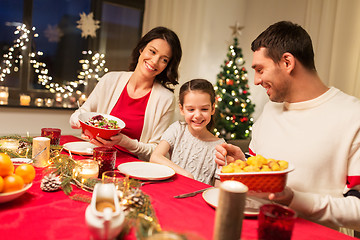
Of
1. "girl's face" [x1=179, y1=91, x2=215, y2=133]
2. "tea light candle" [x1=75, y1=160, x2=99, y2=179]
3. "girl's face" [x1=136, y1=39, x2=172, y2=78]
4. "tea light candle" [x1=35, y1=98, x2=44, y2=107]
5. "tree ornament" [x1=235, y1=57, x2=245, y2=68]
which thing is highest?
"tree ornament" [x1=235, y1=57, x2=245, y2=68]

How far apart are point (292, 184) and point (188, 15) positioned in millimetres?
3807

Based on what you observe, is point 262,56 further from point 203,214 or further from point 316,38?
point 316,38

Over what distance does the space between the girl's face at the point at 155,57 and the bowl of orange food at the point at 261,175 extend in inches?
59.1

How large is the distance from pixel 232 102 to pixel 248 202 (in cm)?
370

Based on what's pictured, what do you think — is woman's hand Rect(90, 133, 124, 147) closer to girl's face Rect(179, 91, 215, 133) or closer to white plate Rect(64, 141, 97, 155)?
white plate Rect(64, 141, 97, 155)

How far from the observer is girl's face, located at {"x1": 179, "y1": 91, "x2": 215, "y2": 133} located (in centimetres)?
201

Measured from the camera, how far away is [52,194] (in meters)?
1.15

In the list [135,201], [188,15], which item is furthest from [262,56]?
[188,15]

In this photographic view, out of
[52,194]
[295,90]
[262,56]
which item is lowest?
[52,194]

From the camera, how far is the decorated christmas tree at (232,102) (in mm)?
4781

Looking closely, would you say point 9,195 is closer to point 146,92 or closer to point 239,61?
point 146,92

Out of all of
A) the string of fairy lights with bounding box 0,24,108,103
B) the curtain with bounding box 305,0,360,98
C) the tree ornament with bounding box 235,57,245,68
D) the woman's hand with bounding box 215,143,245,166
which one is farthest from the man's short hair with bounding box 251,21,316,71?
the tree ornament with bounding box 235,57,245,68

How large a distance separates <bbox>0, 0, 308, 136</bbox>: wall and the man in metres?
3.23

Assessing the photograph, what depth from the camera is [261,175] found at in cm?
99
